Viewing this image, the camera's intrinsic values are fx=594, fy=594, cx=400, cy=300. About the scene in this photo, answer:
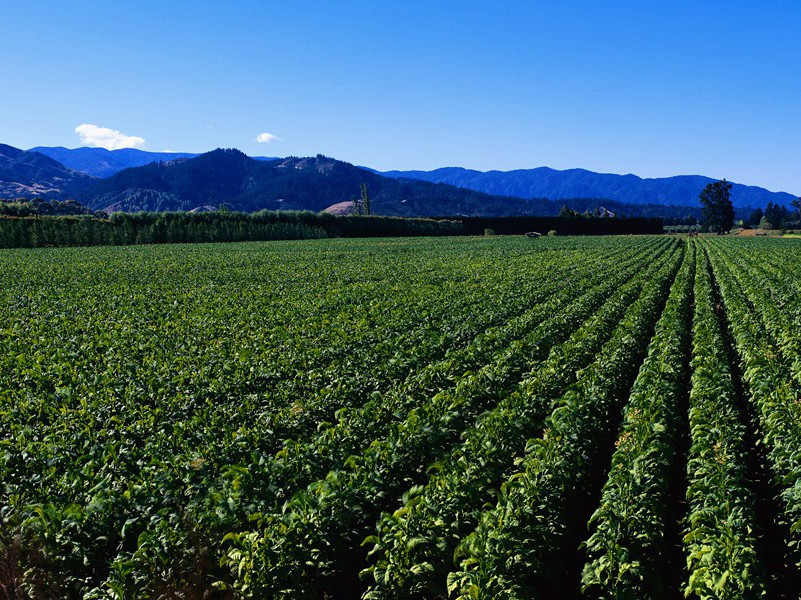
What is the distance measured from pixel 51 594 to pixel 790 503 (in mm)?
7427

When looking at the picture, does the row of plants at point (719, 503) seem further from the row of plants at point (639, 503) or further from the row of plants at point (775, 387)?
the row of plants at point (775, 387)

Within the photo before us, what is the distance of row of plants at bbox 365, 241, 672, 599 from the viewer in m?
5.33

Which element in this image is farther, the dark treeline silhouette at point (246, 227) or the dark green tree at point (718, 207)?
the dark green tree at point (718, 207)

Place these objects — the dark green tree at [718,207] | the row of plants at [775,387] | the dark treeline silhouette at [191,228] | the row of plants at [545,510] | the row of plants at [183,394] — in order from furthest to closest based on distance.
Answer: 1. the dark green tree at [718,207]
2. the dark treeline silhouette at [191,228]
3. the row of plants at [775,387]
4. the row of plants at [183,394]
5. the row of plants at [545,510]

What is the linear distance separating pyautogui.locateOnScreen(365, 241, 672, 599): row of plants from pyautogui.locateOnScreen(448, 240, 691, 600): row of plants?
23 centimetres

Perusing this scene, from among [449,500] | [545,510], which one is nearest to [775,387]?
[545,510]

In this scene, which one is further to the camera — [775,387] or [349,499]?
[775,387]

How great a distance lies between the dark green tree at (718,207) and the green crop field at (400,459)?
13049 centimetres

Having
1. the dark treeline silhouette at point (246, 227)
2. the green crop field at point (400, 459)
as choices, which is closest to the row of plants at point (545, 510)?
the green crop field at point (400, 459)

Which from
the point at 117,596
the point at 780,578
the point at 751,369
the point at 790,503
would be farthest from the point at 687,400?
the point at 117,596

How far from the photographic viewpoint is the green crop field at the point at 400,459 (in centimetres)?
534

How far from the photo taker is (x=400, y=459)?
753cm

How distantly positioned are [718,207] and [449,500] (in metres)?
148

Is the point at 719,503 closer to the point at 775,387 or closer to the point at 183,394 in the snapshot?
the point at 775,387
